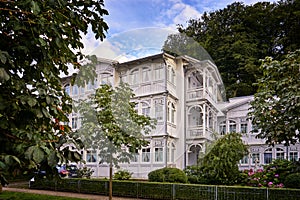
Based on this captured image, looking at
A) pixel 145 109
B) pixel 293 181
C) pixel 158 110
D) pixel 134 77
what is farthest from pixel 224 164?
pixel 134 77

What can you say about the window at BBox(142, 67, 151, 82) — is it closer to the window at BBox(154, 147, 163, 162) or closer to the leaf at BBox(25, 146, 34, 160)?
the leaf at BBox(25, 146, 34, 160)

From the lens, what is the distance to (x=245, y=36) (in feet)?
47.2

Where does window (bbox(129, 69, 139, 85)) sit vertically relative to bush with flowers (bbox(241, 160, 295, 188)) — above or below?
above

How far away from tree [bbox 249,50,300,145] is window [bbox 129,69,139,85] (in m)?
4.60

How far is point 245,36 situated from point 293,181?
693cm

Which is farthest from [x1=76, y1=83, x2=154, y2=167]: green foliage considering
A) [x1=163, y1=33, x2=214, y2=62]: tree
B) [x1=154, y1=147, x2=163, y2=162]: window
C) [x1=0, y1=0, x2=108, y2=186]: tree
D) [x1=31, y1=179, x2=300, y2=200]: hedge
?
[x1=31, y1=179, x2=300, y2=200]: hedge

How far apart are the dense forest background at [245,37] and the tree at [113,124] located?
4.76 m

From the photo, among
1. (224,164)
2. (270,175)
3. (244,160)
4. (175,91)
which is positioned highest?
(175,91)

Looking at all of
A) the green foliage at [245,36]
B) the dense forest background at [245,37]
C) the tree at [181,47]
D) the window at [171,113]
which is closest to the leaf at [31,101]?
the tree at [181,47]

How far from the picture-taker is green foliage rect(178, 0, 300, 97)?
493 inches

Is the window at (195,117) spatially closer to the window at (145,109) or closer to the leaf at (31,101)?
the window at (145,109)

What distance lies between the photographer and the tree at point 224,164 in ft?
36.2

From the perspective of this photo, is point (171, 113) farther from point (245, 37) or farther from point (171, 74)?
point (245, 37)

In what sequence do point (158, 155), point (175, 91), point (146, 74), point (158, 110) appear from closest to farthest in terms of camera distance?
point (146, 74) → point (175, 91) → point (158, 110) → point (158, 155)
